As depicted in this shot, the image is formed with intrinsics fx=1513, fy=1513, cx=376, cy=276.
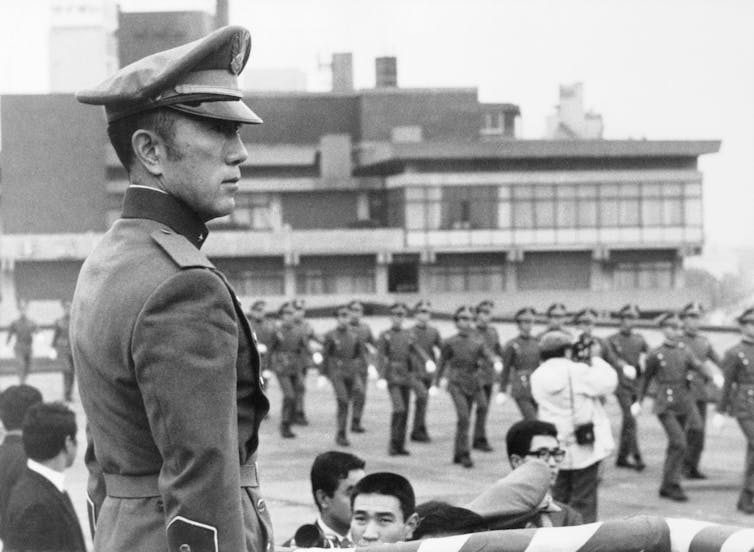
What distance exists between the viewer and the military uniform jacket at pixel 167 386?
2.71 m

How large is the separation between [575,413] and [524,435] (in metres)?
2.88

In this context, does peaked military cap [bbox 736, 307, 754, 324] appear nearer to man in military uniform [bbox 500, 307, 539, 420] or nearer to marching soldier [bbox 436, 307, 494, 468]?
man in military uniform [bbox 500, 307, 539, 420]

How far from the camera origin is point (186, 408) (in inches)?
106

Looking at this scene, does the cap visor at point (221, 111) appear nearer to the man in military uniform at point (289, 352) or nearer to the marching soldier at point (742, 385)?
the marching soldier at point (742, 385)

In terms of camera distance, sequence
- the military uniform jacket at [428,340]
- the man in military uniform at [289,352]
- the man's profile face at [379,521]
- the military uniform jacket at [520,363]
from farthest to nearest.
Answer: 1. the man in military uniform at [289,352]
2. the military uniform jacket at [428,340]
3. the military uniform jacket at [520,363]
4. the man's profile face at [379,521]

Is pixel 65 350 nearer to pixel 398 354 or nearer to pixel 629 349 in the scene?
pixel 398 354

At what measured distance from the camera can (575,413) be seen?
37.8 ft

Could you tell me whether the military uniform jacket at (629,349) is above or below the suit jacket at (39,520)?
below

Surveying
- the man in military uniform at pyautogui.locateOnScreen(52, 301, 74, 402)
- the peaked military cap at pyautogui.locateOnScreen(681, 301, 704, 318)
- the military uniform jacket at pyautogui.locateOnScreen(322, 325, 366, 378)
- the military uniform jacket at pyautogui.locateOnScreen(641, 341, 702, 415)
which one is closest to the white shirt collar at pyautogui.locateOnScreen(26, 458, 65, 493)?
the military uniform jacket at pyautogui.locateOnScreen(641, 341, 702, 415)

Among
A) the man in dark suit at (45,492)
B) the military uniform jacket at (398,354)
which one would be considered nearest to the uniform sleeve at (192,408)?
the man in dark suit at (45,492)

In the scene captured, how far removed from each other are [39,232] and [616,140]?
23349 mm

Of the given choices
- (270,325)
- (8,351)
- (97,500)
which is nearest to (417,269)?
(8,351)

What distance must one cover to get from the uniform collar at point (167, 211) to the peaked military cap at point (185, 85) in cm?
16

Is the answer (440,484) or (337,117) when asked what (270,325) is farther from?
(337,117)
